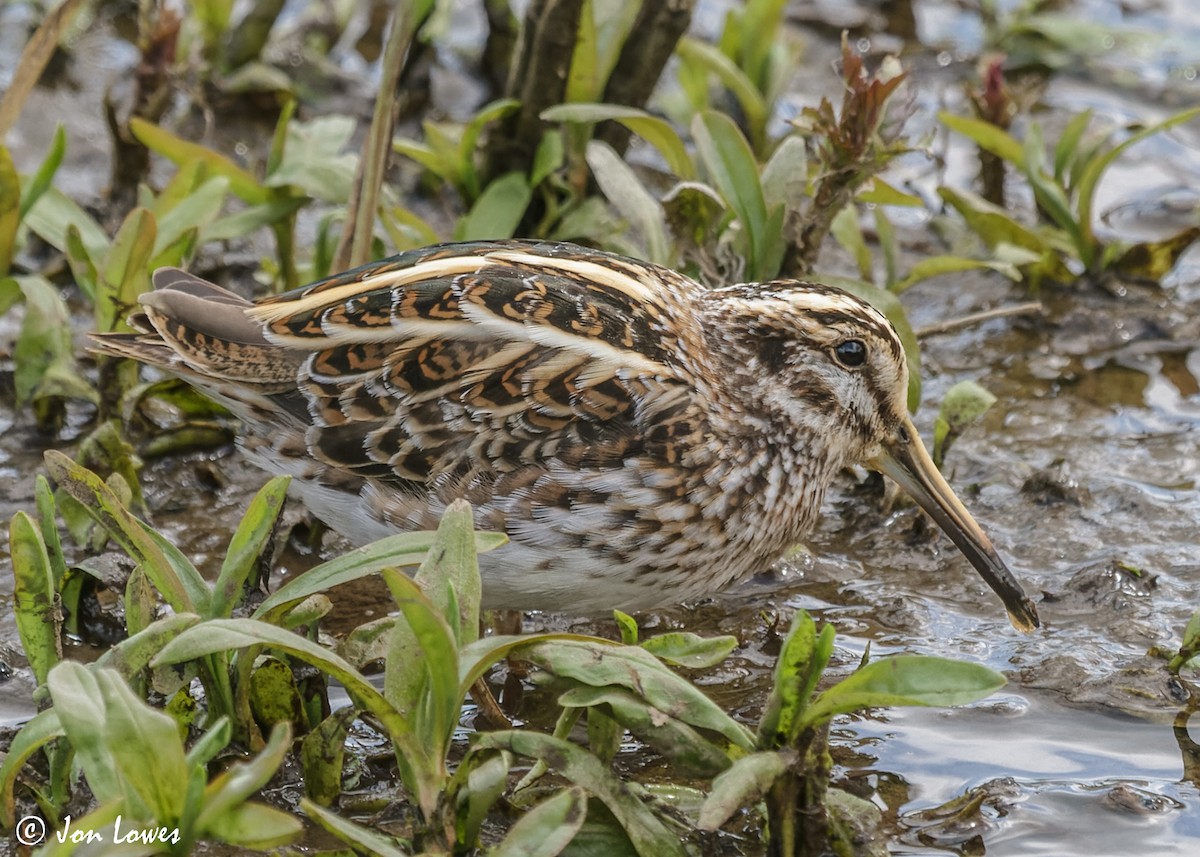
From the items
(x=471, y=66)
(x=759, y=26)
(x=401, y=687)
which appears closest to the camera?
(x=401, y=687)

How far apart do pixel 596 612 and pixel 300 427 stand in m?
0.94

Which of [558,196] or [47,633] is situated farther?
[558,196]

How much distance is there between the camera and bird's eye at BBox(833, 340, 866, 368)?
14.6 ft

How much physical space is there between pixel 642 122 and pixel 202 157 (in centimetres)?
156

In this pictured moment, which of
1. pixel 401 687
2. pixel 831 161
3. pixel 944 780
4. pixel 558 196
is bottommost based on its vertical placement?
pixel 944 780

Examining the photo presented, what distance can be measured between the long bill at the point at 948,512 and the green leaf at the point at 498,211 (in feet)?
6.17

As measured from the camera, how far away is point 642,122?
18.7 ft

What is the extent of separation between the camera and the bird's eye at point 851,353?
4.46 meters

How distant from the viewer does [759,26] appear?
7.06 metres

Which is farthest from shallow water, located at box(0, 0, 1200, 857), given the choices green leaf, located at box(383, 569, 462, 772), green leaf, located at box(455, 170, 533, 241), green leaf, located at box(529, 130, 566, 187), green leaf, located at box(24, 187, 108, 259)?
green leaf, located at box(529, 130, 566, 187)

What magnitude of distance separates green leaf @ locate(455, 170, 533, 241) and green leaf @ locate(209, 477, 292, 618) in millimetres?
2320

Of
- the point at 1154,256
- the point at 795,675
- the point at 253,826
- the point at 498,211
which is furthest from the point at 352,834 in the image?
the point at 1154,256

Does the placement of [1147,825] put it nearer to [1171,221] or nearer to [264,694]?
[264,694]

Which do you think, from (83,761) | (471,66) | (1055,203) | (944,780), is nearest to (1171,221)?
(1055,203)
